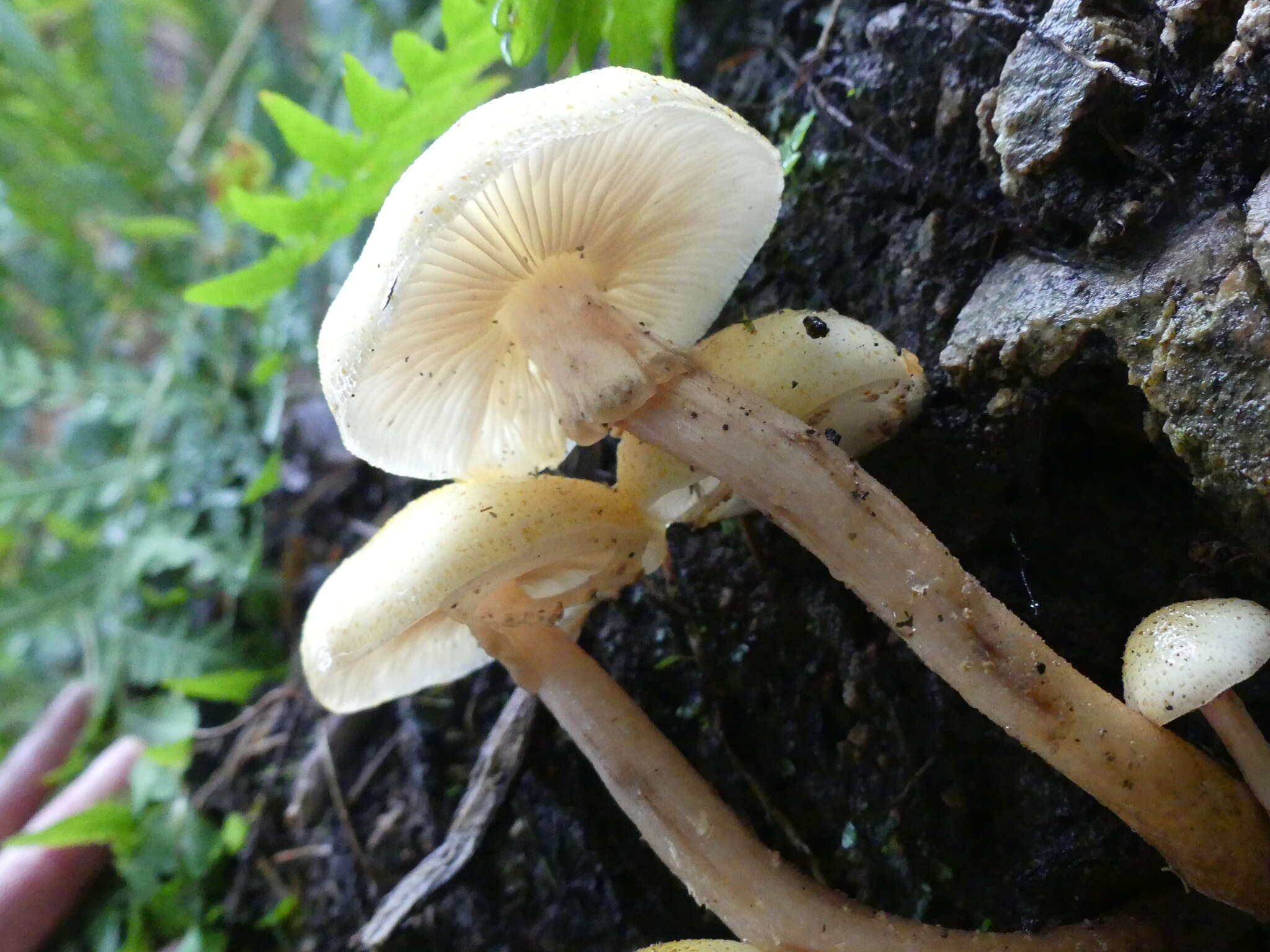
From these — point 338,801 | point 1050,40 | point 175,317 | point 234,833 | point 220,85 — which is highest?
point 1050,40

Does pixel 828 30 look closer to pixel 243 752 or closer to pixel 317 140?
pixel 317 140

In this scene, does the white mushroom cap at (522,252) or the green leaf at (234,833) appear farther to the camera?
the green leaf at (234,833)

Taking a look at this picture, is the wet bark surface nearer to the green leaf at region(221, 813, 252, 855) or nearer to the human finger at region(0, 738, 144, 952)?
the green leaf at region(221, 813, 252, 855)

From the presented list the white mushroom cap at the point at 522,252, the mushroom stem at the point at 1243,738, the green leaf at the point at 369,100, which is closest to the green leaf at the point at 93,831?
the white mushroom cap at the point at 522,252

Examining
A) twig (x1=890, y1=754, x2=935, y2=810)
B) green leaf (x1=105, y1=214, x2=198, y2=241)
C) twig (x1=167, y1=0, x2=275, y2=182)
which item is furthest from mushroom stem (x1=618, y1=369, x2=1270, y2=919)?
twig (x1=167, y1=0, x2=275, y2=182)

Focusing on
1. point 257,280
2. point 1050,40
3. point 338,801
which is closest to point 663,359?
point 1050,40

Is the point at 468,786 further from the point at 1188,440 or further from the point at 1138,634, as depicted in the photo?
the point at 1188,440

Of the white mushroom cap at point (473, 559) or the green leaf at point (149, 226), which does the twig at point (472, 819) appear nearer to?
the white mushroom cap at point (473, 559)
